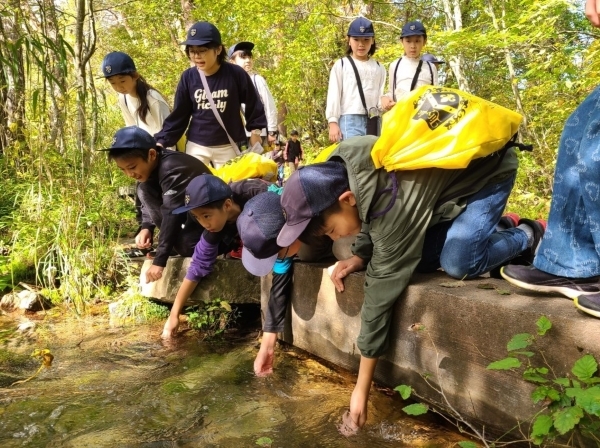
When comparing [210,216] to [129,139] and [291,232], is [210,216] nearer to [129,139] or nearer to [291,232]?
[129,139]

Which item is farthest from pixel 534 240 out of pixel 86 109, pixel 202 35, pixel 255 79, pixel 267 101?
pixel 255 79

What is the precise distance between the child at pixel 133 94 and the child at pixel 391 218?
2419mm

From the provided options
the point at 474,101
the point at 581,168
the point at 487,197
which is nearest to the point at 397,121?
the point at 474,101

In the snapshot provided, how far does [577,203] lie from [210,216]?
1.95m

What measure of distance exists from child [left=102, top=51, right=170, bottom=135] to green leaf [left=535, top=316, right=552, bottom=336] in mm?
3397

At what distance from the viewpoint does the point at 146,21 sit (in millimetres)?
13734

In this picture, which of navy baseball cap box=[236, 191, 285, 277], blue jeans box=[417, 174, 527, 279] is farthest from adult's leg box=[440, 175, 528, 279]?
navy baseball cap box=[236, 191, 285, 277]

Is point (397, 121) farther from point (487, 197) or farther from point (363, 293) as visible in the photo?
point (363, 293)

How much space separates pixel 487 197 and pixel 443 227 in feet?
0.77

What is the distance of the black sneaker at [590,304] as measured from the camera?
68.7 inches

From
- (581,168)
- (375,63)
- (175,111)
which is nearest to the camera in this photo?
(581,168)

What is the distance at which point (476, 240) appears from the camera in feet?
7.84

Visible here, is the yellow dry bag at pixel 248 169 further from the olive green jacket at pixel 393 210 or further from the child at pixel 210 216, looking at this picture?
the olive green jacket at pixel 393 210

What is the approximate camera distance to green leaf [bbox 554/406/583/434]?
60.5 inches
